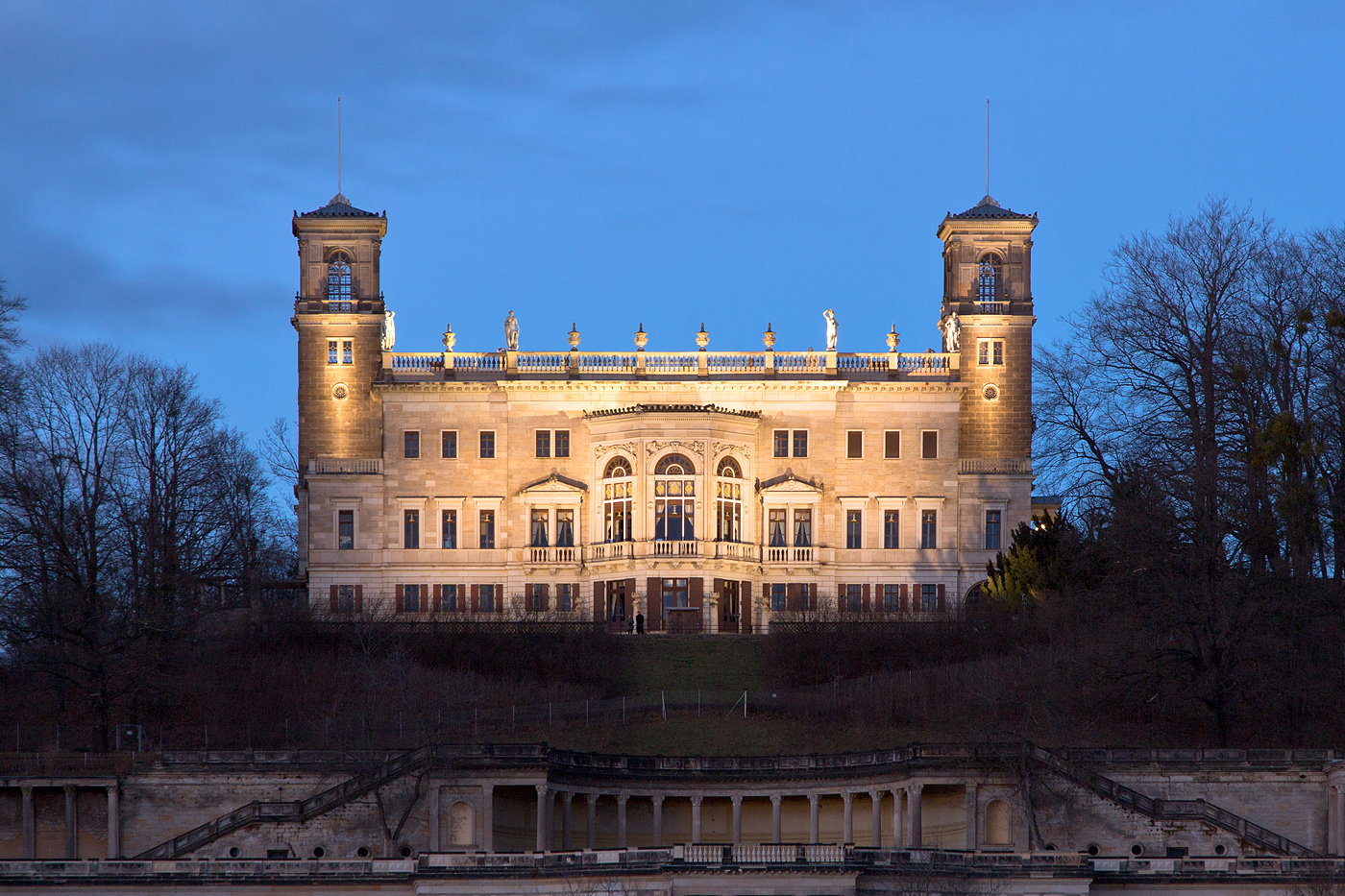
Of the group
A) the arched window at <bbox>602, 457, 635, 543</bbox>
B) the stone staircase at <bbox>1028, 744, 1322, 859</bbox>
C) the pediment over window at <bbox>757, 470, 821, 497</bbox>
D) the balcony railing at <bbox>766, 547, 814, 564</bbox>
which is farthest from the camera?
the pediment over window at <bbox>757, 470, 821, 497</bbox>

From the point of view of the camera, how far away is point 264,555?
9062 cm

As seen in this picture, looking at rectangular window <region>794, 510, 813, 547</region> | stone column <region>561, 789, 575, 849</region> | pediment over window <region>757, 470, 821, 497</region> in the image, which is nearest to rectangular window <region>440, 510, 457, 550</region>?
pediment over window <region>757, 470, 821, 497</region>

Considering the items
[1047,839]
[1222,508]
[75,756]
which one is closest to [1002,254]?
[1222,508]

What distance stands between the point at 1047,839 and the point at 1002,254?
33919 millimetres

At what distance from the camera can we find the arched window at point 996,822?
5859 cm

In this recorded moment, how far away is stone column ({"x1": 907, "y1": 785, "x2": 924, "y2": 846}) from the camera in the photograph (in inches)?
2325

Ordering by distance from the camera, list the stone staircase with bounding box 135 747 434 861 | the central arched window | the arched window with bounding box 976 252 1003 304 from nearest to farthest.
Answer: the stone staircase with bounding box 135 747 434 861 < the central arched window < the arched window with bounding box 976 252 1003 304

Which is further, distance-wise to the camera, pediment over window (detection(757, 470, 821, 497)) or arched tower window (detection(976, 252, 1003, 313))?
arched tower window (detection(976, 252, 1003, 313))

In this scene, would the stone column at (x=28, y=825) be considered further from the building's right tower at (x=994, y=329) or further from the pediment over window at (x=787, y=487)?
the building's right tower at (x=994, y=329)

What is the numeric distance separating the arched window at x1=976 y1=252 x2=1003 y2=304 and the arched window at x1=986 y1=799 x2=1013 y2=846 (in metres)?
31.1

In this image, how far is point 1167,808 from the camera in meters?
Result: 57.2

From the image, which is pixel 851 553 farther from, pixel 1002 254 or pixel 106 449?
pixel 106 449

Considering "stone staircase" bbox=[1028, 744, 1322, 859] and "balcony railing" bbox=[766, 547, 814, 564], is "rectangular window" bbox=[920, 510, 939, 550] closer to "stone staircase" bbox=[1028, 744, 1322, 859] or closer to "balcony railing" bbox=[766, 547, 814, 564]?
"balcony railing" bbox=[766, 547, 814, 564]

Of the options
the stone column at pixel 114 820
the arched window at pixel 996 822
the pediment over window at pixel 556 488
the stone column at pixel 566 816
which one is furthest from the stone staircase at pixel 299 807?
the pediment over window at pixel 556 488
